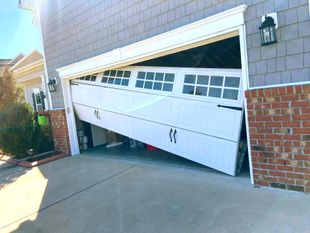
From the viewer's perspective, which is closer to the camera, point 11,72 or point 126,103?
point 126,103

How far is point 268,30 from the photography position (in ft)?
11.3

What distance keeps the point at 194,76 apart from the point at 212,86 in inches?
17.2

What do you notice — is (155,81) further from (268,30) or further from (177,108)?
(268,30)

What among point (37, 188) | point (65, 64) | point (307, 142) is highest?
point (65, 64)

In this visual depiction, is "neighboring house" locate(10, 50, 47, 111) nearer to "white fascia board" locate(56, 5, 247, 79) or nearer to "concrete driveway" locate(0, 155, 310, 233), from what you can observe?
"white fascia board" locate(56, 5, 247, 79)

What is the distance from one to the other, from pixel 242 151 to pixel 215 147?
1.47 feet

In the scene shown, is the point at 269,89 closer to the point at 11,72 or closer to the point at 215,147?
the point at 215,147

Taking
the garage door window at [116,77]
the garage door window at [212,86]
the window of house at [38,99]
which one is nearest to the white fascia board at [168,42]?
the garage door window at [116,77]

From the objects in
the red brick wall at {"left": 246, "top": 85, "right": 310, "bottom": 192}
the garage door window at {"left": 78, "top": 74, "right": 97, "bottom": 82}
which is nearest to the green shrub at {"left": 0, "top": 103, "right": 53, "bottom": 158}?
the garage door window at {"left": 78, "top": 74, "right": 97, "bottom": 82}

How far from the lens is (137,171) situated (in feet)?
17.7

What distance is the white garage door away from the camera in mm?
4496

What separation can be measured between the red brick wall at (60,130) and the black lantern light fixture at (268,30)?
6180 mm

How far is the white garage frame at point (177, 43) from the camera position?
3812 mm

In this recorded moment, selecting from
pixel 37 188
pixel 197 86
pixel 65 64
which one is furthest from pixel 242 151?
pixel 65 64
